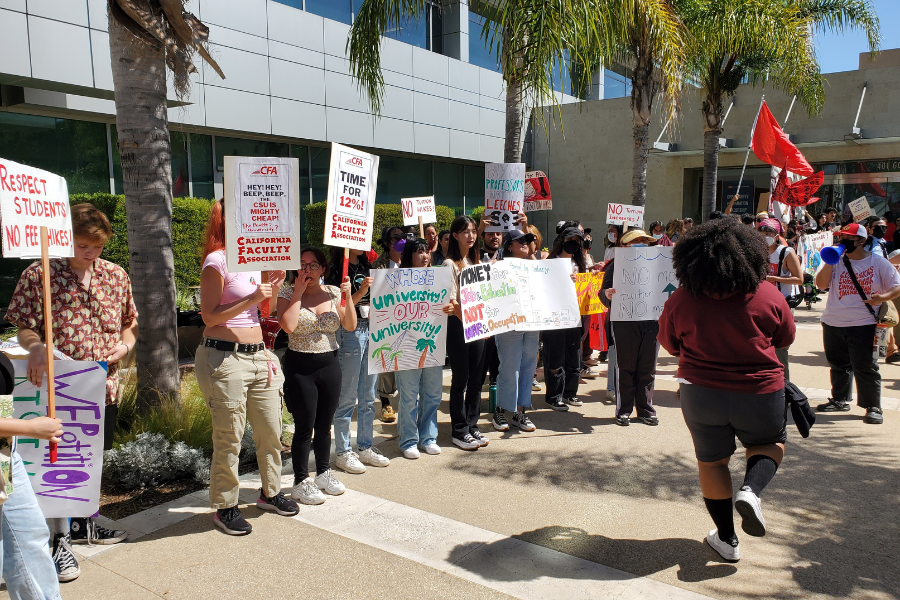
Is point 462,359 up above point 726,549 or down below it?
above

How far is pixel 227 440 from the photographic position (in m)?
4.02

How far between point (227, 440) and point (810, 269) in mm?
12261

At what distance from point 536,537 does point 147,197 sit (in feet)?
12.5

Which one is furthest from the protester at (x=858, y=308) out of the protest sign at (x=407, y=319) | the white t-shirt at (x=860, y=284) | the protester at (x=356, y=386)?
the protester at (x=356, y=386)

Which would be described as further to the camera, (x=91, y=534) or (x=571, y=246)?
(x=571, y=246)

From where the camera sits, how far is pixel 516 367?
614cm

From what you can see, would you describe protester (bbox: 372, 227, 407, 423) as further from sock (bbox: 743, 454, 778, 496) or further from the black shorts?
sock (bbox: 743, 454, 778, 496)

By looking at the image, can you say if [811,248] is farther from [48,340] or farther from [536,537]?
[48,340]

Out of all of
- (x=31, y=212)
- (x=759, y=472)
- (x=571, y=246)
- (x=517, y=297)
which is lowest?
(x=759, y=472)

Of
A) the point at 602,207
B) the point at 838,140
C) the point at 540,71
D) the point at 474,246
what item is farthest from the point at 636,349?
the point at 602,207

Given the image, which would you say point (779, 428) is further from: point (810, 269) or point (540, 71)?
point (810, 269)

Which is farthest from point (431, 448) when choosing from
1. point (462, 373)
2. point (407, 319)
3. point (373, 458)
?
point (407, 319)

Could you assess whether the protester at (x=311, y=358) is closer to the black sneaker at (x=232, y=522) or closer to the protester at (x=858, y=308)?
the black sneaker at (x=232, y=522)

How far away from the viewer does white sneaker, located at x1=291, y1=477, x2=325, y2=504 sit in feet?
14.8
